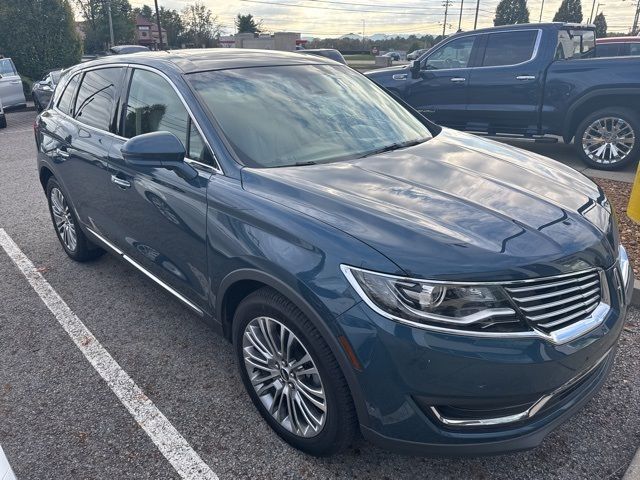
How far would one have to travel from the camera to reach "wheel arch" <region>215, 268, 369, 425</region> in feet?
6.69

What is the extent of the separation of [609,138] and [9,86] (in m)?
16.2

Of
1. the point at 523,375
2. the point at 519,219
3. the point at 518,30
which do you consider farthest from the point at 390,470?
the point at 518,30

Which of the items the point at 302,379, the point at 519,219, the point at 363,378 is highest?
the point at 519,219

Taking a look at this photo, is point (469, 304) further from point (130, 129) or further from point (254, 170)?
point (130, 129)

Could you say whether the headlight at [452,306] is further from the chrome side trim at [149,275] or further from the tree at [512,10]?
the tree at [512,10]

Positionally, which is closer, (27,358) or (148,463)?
(148,463)

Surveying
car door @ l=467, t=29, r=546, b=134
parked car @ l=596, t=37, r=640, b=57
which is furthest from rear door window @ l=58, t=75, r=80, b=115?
parked car @ l=596, t=37, r=640, b=57

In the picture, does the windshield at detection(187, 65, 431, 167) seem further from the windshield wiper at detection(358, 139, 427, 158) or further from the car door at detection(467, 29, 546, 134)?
the car door at detection(467, 29, 546, 134)

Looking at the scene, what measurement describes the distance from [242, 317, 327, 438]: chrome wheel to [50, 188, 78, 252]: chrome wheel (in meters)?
2.76

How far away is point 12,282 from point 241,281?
9.83 ft

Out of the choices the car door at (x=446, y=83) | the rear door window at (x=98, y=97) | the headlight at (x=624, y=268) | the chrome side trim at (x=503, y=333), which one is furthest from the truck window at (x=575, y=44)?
the chrome side trim at (x=503, y=333)

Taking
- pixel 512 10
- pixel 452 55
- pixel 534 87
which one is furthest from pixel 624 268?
pixel 512 10

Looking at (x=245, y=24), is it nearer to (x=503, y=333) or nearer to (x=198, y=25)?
(x=198, y=25)

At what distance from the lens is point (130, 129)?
348 centimetres
